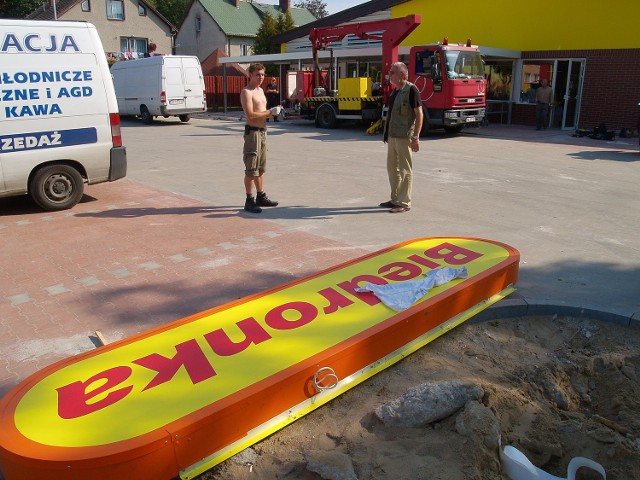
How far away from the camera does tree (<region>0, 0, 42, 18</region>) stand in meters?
Result: 55.5

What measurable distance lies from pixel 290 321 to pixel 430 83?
15.3 m

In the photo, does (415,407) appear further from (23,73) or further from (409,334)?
(23,73)

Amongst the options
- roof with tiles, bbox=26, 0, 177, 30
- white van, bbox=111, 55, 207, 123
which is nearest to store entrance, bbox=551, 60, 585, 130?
white van, bbox=111, 55, 207, 123

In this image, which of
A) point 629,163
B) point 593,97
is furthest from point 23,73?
point 593,97

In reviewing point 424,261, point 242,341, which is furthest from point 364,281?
point 242,341

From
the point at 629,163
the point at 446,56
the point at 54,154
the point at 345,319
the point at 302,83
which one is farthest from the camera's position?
the point at 302,83

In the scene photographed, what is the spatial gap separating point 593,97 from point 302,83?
11.1 meters

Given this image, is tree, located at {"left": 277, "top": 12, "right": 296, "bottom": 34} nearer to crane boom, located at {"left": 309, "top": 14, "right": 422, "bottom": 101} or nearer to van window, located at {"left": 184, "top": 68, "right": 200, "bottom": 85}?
van window, located at {"left": 184, "top": 68, "right": 200, "bottom": 85}

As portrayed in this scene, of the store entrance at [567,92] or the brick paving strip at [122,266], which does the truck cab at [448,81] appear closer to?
the store entrance at [567,92]

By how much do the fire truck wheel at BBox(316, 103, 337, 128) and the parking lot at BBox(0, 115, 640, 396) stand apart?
26.7 ft

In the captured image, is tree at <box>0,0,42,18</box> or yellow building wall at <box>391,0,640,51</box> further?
tree at <box>0,0,42,18</box>

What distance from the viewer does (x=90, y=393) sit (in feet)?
9.82

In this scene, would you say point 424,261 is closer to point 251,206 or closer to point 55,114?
point 251,206

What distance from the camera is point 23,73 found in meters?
7.16
